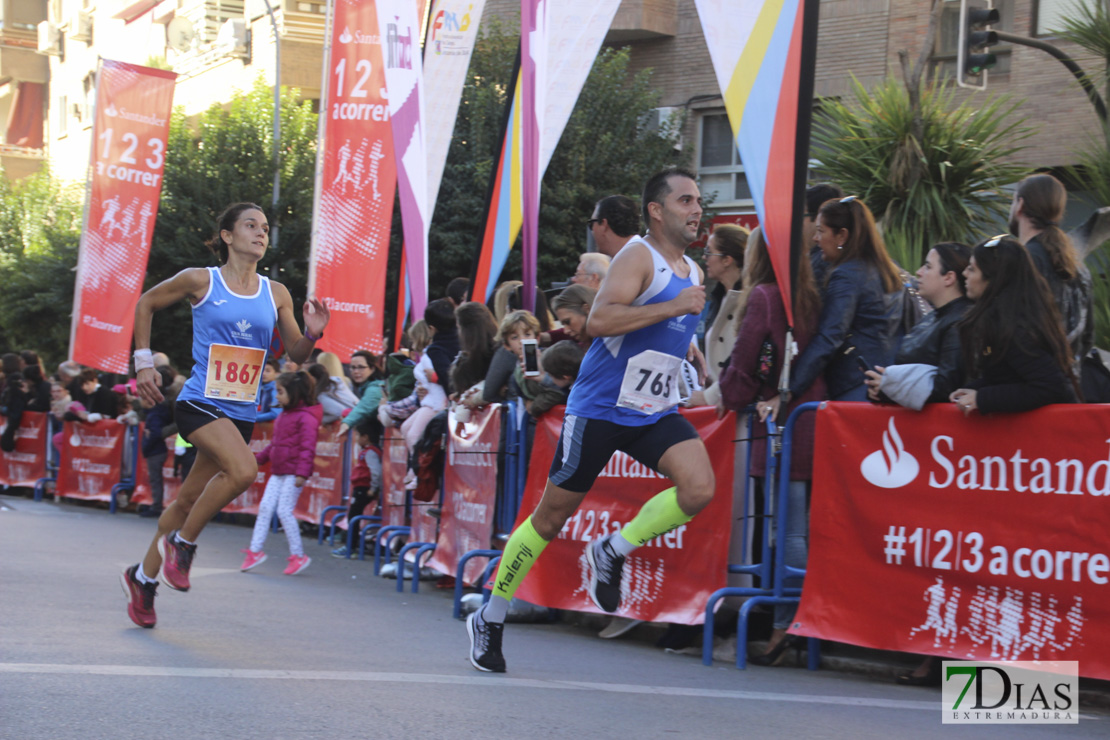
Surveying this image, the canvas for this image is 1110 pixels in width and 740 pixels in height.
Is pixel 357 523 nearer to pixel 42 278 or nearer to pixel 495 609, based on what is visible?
pixel 495 609

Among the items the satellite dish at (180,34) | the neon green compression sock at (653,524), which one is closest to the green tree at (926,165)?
the neon green compression sock at (653,524)

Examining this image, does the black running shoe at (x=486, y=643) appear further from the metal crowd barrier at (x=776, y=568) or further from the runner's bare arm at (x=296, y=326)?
the runner's bare arm at (x=296, y=326)

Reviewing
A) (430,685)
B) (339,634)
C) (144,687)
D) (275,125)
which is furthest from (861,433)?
(275,125)

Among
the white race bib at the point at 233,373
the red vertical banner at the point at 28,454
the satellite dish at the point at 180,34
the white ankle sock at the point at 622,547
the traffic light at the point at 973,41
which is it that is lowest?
the red vertical banner at the point at 28,454

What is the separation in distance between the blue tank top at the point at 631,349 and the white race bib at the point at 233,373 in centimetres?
195

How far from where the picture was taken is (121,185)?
59.5 ft

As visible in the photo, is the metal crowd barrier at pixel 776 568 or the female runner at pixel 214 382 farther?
the female runner at pixel 214 382

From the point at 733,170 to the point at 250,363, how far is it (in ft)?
61.4

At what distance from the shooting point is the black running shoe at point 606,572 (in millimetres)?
5633

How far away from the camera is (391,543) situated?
1106 cm

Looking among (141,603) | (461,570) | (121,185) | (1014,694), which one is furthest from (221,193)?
(1014,694)

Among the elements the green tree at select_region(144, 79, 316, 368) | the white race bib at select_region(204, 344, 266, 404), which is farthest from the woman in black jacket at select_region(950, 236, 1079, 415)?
the green tree at select_region(144, 79, 316, 368)

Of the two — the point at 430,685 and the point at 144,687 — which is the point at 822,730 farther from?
the point at 144,687

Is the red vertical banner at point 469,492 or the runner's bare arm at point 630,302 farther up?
the runner's bare arm at point 630,302
